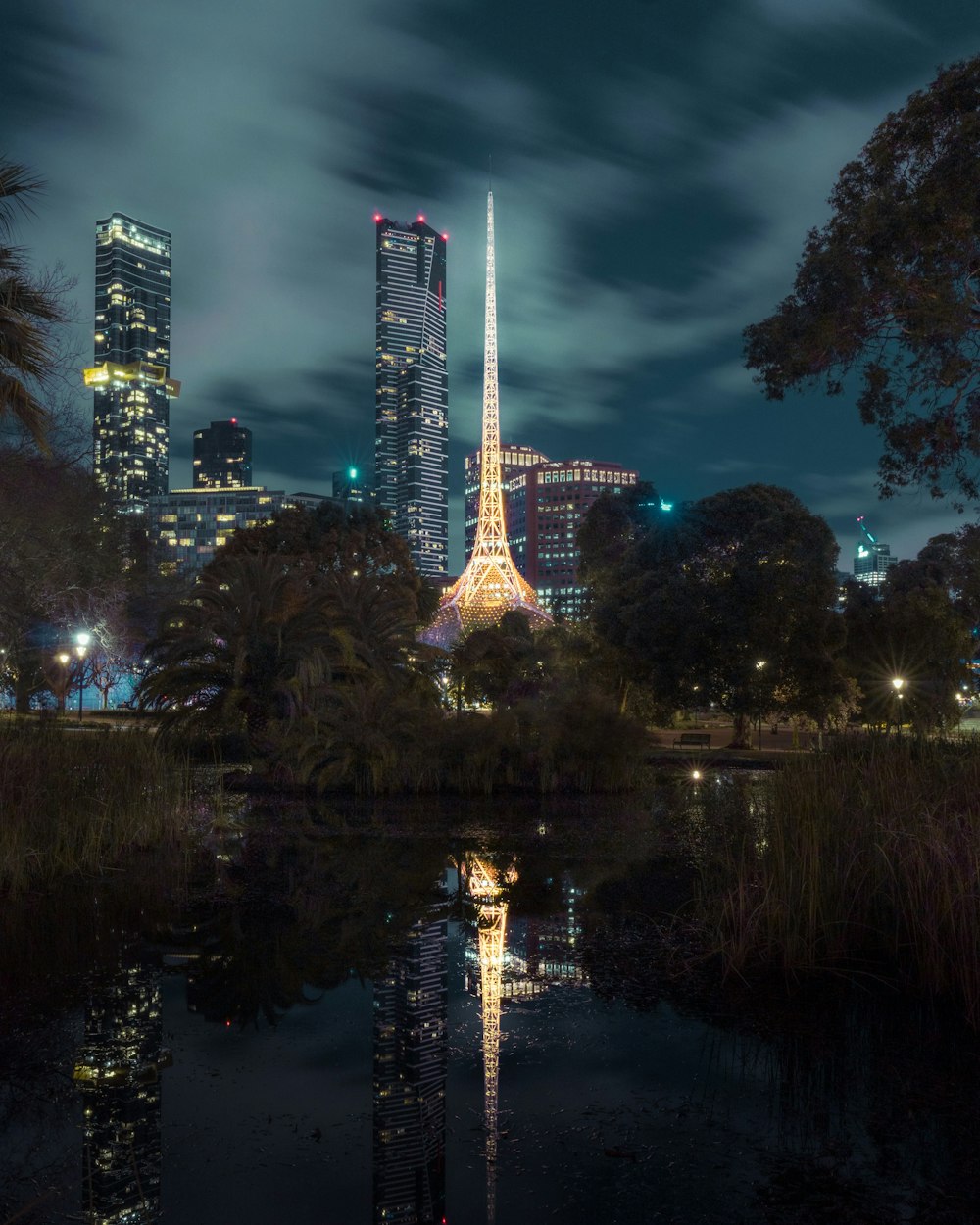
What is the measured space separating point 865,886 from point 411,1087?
381cm

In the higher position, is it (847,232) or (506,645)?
(847,232)

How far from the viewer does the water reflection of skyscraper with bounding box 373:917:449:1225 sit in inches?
151

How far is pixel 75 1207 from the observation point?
3.73 m

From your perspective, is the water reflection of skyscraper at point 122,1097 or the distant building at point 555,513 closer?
the water reflection of skyscraper at point 122,1097

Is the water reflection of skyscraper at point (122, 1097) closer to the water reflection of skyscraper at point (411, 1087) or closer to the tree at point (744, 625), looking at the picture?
the water reflection of skyscraper at point (411, 1087)

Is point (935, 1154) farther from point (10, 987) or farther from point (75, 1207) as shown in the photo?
point (10, 987)

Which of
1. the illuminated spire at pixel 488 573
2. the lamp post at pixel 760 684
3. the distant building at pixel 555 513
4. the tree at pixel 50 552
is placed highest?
the distant building at pixel 555 513

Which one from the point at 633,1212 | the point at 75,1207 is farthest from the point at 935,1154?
the point at 75,1207

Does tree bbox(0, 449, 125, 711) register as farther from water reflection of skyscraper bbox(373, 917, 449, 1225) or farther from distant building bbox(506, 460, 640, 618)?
distant building bbox(506, 460, 640, 618)

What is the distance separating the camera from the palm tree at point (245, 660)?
1956 centimetres

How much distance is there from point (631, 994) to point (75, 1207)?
11.2 feet

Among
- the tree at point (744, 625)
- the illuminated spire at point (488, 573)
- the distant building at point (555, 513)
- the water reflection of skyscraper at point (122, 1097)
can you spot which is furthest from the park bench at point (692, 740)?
the distant building at point (555, 513)

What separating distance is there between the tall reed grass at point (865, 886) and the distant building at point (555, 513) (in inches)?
6008

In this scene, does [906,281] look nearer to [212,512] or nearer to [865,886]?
[865,886]
